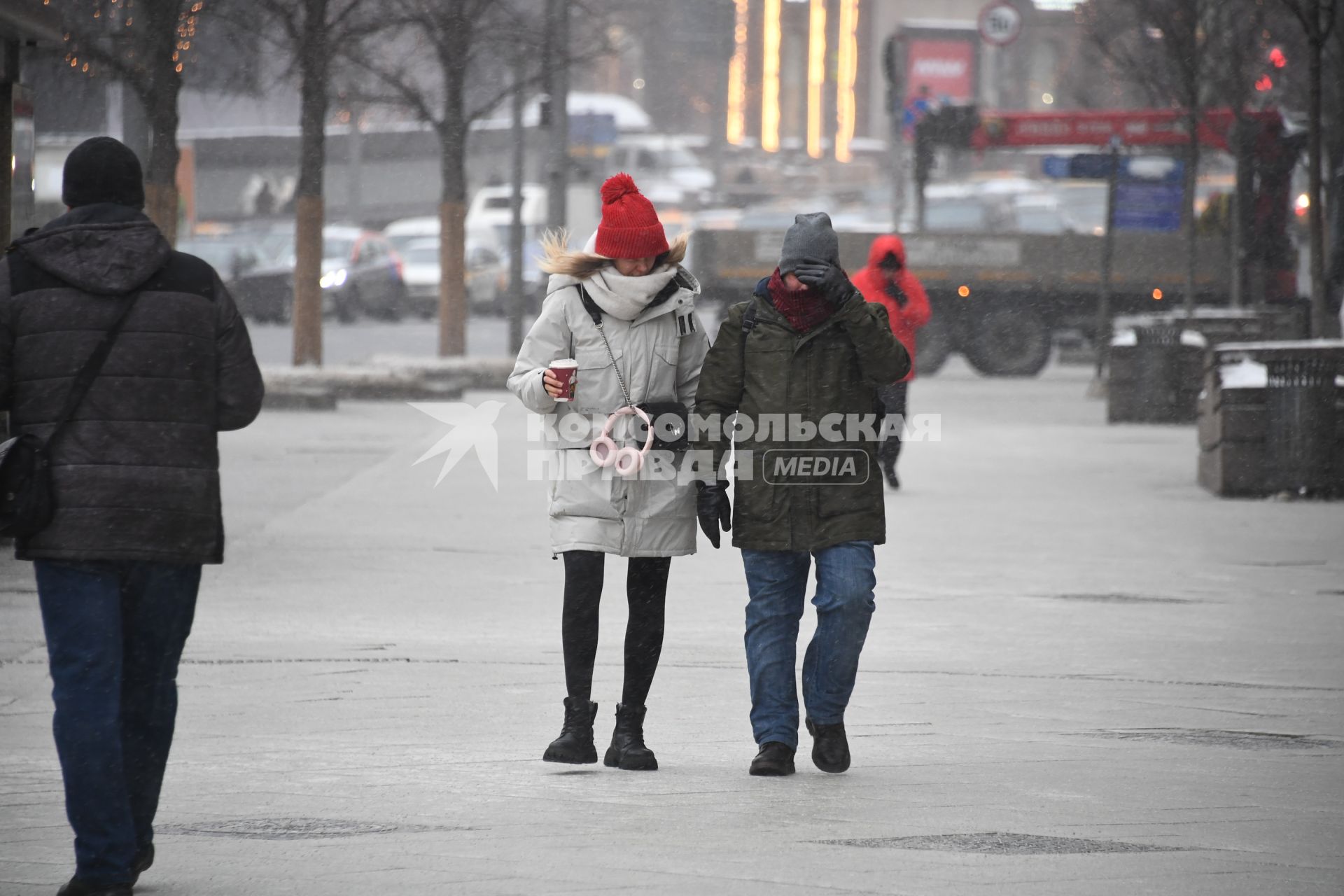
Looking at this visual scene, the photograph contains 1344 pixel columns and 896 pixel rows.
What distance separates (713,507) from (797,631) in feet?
1.48

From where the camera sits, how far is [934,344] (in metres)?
29.5

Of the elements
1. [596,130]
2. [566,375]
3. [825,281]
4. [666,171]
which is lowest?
[566,375]

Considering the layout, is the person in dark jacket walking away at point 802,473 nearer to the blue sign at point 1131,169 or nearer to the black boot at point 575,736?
the black boot at point 575,736

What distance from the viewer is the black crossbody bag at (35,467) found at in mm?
4613

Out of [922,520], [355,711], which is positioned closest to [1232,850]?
[355,711]

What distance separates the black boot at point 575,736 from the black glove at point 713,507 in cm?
62

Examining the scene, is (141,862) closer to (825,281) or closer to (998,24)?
(825,281)

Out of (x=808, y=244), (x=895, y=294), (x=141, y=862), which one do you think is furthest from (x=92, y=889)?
(x=895, y=294)

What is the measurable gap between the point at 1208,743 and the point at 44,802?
11.5ft

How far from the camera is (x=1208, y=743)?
6.71 m

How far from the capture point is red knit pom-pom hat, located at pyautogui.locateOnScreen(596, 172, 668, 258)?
616 cm

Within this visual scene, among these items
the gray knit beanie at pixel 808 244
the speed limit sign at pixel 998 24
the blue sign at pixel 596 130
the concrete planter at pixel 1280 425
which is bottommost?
the concrete planter at pixel 1280 425

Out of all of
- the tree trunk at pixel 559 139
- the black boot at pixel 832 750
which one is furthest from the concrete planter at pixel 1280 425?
the tree trunk at pixel 559 139

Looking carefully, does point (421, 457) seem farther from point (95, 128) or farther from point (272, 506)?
point (95, 128)
